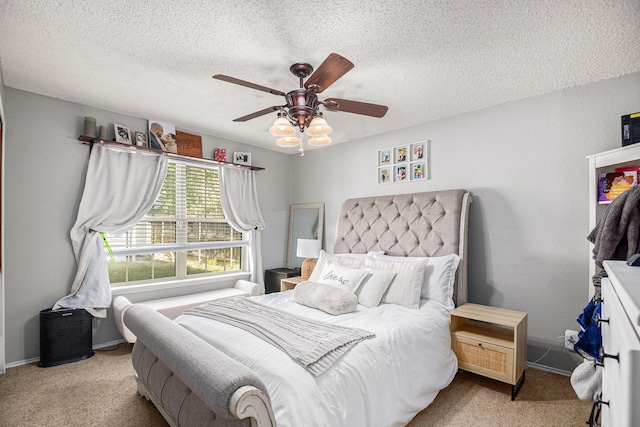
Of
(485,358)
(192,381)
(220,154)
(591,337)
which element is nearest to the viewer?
(192,381)

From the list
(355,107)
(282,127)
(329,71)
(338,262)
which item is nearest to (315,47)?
(329,71)

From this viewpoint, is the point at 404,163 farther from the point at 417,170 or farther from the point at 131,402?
the point at 131,402

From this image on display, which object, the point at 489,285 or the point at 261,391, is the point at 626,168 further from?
the point at 261,391

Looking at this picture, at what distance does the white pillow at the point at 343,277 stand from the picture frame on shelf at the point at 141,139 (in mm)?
2537

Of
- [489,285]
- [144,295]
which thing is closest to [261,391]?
[489,285]

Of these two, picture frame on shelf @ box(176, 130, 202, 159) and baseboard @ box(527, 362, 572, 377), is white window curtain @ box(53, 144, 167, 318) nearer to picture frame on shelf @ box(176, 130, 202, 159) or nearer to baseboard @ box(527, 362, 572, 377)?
picture frame on shelf @ box(176, 130, 202, 159)

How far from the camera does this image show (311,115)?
2.25 m

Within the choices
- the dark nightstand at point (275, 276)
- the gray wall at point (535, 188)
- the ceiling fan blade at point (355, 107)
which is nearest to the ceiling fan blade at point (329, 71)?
the ceiling fan blade at point (355, 107)

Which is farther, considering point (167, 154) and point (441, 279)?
point (167, 154)

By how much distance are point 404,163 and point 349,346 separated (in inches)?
101

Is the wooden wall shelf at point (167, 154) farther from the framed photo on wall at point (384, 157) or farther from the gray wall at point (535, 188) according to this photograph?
the framed photo on wall at point (384, 157)

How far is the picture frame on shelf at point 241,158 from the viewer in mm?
4511

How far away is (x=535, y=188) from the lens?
9.48 feet

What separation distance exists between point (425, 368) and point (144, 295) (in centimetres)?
312
